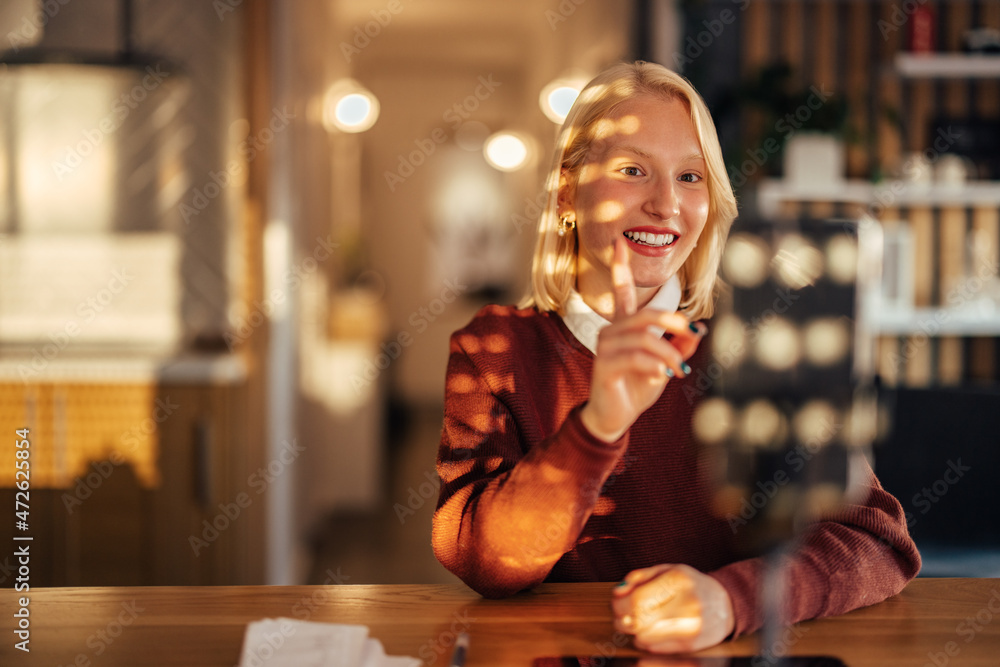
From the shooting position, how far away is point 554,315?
1278 millimetres

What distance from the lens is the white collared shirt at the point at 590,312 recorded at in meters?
1.19

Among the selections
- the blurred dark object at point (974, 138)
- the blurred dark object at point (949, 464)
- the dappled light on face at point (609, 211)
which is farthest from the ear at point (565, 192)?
the blurred dark object at point (974, 138)

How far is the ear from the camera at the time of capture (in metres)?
1.22

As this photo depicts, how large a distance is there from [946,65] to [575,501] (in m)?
3.11

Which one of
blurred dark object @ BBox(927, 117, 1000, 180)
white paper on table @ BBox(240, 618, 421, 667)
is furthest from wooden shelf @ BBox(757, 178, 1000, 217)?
white paper on table @ BBox(240, 618, 421, 667)
